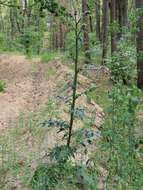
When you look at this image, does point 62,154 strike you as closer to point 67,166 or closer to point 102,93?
point 67,166

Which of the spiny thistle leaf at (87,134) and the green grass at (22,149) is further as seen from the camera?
the green grass at (22,149)

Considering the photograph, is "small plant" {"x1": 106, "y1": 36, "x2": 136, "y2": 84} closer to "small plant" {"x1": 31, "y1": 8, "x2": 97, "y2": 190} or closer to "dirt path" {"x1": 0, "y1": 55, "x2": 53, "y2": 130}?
"small plant" {"x1": 31, "y1": 8, "x2": 97, "y2": 190}

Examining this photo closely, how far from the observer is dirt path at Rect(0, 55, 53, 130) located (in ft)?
17.5

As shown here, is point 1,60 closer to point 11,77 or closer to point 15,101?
point 11,77

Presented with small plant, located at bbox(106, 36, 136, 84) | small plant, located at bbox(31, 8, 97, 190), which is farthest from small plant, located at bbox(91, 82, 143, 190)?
small plant, located at bbox(106, 36, 136, 84)

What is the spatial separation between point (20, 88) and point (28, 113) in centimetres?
259

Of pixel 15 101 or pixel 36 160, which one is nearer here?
pixel 36 160

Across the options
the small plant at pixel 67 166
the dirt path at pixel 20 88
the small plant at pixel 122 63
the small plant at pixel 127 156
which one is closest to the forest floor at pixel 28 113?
the dirt path at pixel 20 88

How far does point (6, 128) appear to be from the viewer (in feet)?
14.2

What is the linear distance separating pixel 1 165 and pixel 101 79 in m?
6.39

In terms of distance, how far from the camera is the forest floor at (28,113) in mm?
2820

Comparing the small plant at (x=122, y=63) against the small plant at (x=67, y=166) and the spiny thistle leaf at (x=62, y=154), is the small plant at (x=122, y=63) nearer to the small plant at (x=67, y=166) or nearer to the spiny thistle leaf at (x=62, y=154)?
the small plant at (x=67, y=166)

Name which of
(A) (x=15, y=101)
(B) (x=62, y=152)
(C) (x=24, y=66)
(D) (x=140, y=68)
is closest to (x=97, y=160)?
(B) (x=62, y=152)

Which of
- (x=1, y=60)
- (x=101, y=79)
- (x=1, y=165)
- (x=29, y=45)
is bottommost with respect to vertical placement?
(x=1, y=165)
